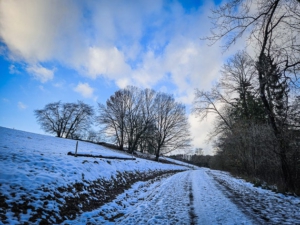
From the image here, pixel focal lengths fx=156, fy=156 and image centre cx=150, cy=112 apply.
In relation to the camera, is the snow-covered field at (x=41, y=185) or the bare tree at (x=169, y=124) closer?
the snow-covered field at (x=41, y=185)

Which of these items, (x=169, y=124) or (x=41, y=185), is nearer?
(x=41, y=185)

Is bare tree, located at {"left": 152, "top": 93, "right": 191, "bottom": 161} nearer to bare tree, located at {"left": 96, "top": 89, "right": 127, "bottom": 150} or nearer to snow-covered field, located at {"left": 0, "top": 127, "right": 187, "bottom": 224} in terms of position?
bare tree, located at {"left": 96, "top": 89, "right": 127, "bottom": 150}

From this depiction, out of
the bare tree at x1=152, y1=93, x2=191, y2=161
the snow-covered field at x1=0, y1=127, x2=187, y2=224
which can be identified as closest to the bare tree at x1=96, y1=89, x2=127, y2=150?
the bare tree at x1=152, y1=93, x2=191, y2=161

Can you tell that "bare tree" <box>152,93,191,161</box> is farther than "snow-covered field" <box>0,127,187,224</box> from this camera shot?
Yes

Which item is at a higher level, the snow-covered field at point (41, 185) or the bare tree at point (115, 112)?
the bare tree at point (115, 112)

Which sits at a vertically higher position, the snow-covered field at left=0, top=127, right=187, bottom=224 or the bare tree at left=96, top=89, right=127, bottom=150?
the bare tree at left=96, top=89, right=127, bottom=150

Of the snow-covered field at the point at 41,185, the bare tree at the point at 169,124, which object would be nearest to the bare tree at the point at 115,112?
the bare tree at the point at 169,124

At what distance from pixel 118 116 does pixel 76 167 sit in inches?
1047

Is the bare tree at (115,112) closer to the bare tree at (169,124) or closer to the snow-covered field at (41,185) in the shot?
the bare tree at (169,124)

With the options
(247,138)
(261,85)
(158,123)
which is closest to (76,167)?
(261,85)

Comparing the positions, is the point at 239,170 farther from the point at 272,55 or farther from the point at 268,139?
the point at 272,55

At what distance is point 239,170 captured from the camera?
18.0 metres

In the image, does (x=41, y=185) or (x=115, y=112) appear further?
(x=115, y=112)

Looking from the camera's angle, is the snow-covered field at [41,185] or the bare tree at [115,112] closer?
the snow-covered field at [41,185]
